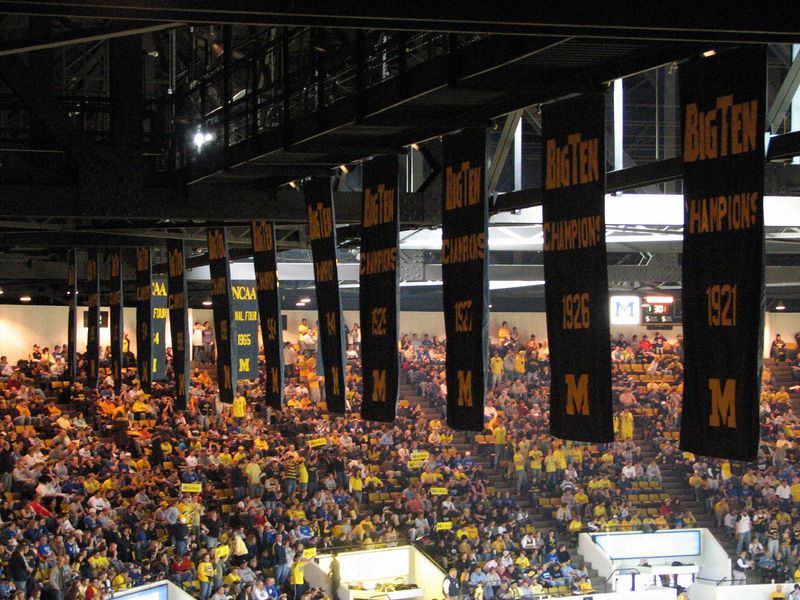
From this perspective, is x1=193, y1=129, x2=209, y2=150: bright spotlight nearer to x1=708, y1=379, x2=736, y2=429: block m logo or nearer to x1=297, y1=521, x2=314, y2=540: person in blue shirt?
x1=708, y1=379, x2=736, y2=429: block m logo

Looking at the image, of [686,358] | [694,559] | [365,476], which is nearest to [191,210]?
[686,358]

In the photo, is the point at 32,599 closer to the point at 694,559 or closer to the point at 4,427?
the point at 4,427

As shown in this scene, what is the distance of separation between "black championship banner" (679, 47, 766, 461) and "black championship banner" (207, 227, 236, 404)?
33.5ft

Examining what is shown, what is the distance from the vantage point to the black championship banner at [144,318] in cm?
2092

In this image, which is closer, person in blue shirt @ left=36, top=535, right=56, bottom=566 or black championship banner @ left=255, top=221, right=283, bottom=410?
black championship banner @ left=255, top=221, right=283, bottom=410

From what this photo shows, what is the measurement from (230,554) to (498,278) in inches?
363

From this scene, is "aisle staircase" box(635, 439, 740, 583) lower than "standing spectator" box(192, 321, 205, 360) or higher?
lower

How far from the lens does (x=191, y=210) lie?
14.5 metres

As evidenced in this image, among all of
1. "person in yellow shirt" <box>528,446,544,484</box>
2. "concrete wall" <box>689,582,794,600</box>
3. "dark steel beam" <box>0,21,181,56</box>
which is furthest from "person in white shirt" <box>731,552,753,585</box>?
"dark steel beam" <box>0,21,181,56</box>

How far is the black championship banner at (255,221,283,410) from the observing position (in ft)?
49.0

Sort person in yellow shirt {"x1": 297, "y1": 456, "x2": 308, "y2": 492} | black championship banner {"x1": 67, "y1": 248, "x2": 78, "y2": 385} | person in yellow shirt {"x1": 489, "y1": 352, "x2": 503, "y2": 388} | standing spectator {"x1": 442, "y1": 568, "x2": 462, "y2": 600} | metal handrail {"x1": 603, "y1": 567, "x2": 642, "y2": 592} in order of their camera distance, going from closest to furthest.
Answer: standing spectator {"x1": 442, "y1": 568, "x2": 462, "y2": 600}, black championship banner {"x1": 67, "y1": 248, "x2": 78, "y2": 385}, metal handrail {"x1": 603, "y1": 567, "x2": 642, "y2": 592}, person in yellow shirt {"x1": 297, "y1": 456, "x2": 308, "y2": 492}, person in yellow shirt {"x1": 489, "y1": 352, "x2": 503, "y2": 388}

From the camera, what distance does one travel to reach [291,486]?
28078 mm

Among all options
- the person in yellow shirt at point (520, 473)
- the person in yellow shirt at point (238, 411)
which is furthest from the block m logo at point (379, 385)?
the person in yellow shirt at point (238, 411)

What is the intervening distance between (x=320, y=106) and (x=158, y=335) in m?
12.1
